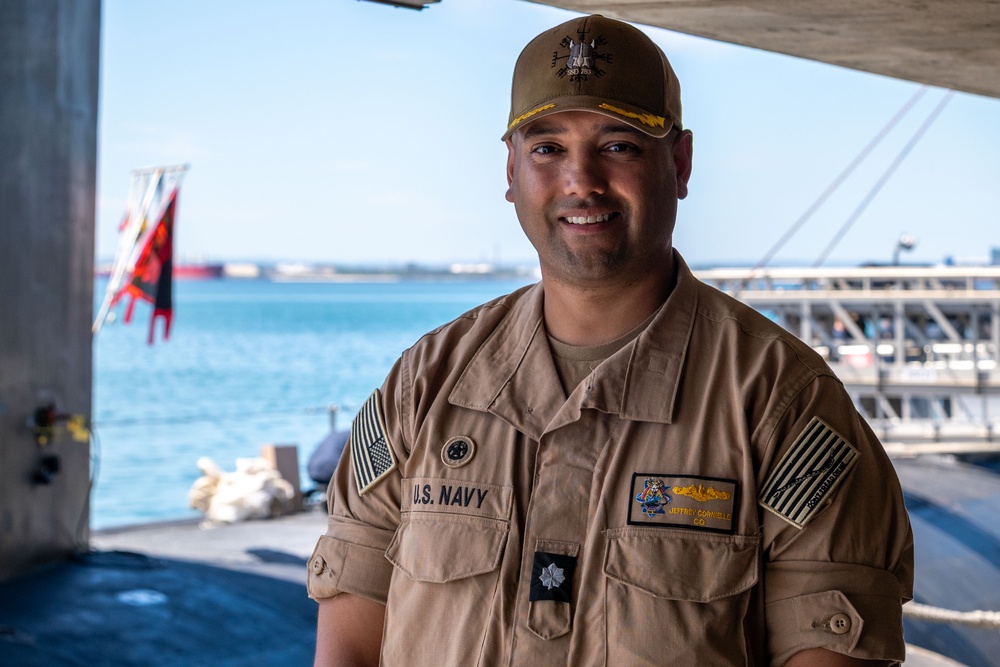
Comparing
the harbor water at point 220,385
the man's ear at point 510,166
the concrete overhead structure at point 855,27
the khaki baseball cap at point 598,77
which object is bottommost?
the harbor water at point 220,385

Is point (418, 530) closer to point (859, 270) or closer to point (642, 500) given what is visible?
point (642, 500)

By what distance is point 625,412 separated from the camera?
70.2 inches

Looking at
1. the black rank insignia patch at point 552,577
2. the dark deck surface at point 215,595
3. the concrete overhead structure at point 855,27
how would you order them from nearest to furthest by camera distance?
the black rank insignia patch at point 552,577 → the concrete overhead structure at point 855,27 → the dark deck surface at point 215,595

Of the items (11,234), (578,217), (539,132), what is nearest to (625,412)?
(578,217)

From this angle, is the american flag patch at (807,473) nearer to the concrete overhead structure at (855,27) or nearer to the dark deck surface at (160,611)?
the concrete overhead structure at (855,27)

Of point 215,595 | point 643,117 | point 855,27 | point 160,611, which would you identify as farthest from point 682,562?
point 215,595

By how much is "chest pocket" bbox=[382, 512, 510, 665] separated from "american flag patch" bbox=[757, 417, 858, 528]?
1.44 feet

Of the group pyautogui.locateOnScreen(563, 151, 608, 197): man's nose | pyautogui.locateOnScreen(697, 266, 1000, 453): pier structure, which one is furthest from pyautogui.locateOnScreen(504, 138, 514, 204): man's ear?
pyautogui.locateOnScreen(697, 266, 1000, 453): pier structure

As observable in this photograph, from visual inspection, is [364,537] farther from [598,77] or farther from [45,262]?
[45,262]

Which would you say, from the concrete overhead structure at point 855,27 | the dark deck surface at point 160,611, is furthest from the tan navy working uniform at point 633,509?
the dark deck surface at point 160,611

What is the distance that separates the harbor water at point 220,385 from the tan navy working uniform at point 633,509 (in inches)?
220

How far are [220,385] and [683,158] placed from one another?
57.2 meters

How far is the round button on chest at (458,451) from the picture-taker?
187cm

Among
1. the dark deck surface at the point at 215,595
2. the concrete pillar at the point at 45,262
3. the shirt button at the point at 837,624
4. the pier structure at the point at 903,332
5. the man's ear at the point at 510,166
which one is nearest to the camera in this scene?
the shirt button at the point at 837,624
